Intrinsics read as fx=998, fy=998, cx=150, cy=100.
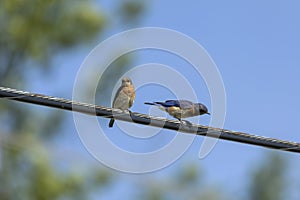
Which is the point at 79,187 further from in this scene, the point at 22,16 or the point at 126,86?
the point at 126,86

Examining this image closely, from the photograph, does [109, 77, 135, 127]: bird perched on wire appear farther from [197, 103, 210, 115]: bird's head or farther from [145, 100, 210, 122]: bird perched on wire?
[197, 103, 210, 115]: bird's head

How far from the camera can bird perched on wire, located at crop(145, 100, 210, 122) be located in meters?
8.33

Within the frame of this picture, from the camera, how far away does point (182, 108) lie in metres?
8.41

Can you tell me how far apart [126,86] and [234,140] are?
255 centimetres

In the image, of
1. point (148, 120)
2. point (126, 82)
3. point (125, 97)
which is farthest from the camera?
point (126, 82)

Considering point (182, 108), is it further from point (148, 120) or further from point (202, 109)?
point (148, 120)

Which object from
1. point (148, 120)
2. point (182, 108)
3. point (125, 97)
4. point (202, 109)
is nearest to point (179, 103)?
point (182, 108)

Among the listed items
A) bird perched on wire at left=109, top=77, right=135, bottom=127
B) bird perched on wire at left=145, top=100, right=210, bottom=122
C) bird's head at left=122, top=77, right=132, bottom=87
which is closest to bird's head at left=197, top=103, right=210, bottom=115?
bird perched on wire at left=145, top=100, right=210, bottom=122

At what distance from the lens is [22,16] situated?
17797 millimetres

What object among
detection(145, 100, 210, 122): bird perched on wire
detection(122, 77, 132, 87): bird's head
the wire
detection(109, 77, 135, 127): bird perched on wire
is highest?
detection(122, 77, 132, 87): bird's head

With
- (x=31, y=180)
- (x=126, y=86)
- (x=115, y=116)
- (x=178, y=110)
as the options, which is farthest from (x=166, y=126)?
(x=31, y=180)

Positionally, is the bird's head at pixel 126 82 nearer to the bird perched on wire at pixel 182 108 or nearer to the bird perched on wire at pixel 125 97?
the bird perched on wire at pixel 125 97

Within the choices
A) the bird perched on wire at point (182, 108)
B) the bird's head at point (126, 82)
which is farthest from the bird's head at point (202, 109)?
the bird's head at point (126, 82)

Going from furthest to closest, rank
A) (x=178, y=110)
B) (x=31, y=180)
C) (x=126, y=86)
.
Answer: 1. (x=31, y=180)
2. (x=126, y=86)
3. (x=178, y=110)
